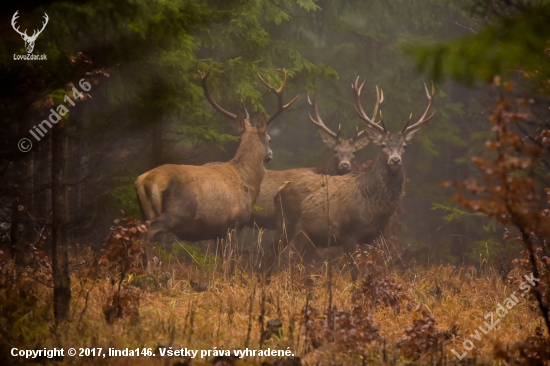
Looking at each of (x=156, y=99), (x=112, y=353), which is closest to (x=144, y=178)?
(x=156, y=99)

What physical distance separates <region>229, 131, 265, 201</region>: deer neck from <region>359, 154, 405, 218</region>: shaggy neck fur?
1.87 meters

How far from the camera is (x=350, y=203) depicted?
11.4 metres

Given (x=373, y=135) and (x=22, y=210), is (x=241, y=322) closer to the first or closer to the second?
(x=22, y=210)

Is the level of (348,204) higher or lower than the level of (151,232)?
lower

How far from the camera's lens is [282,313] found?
21.6 ft

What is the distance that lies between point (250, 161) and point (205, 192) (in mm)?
1712

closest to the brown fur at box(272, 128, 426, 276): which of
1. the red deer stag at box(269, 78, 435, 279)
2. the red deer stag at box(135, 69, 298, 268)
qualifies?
the red deer stag at box(269, 78, 435, 279)

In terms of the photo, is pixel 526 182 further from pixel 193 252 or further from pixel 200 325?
pixel 193 252

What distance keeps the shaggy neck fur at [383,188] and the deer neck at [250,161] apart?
187 centimetres

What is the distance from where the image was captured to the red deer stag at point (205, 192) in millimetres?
8664

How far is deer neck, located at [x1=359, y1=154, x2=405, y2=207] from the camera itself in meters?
11.4

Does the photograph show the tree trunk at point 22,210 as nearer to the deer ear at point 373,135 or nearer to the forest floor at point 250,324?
the forest floor at point 250,324

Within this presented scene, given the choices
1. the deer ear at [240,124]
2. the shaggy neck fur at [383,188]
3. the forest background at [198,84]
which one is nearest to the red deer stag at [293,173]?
the forest background at [198,84]

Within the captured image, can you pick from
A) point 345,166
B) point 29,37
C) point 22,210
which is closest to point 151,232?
point 22,210
